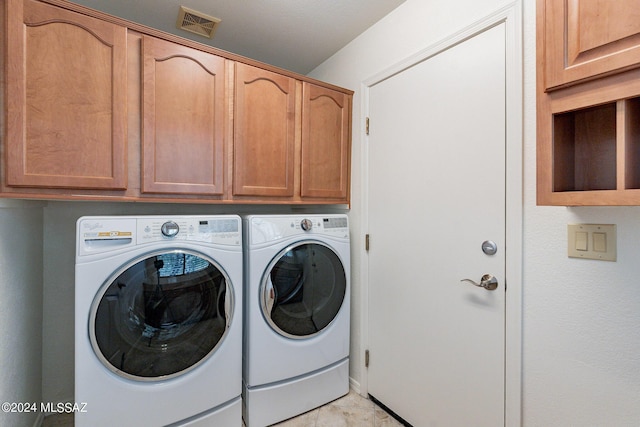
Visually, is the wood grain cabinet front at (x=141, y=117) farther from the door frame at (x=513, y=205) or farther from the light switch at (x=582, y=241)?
the light switch at (x=582, y=241)

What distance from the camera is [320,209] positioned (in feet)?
7.91

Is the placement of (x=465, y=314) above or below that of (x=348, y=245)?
below

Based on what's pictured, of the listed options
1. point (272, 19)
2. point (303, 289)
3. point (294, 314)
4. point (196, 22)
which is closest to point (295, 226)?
point (303, 289)

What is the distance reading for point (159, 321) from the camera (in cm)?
134

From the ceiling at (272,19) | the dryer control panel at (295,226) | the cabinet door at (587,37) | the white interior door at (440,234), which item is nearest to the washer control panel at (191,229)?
the dryer control panel at (295,226)

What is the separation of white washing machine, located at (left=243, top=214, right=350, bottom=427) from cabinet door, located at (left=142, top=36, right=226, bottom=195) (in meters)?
0.38

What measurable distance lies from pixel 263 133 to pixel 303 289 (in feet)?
3.12

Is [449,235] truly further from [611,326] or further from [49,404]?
[49,404]

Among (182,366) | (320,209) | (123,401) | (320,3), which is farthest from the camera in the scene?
(320,209)

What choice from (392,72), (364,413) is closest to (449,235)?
(392,72)

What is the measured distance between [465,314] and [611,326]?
52 cm

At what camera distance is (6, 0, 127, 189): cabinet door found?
1133mm

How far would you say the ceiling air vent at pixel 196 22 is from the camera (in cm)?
175

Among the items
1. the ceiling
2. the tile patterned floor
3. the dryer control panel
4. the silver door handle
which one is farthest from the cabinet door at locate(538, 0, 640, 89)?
the tile patterned floor
